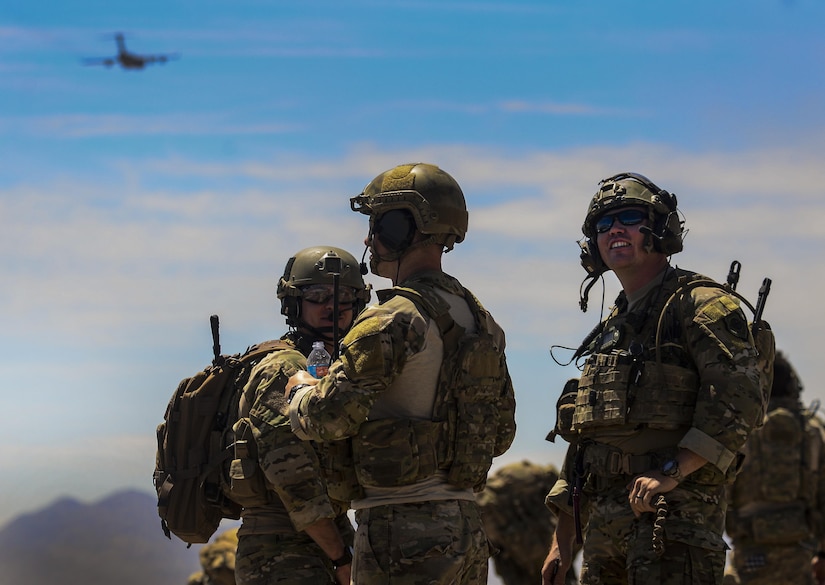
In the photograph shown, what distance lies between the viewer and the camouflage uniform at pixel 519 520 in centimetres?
1680

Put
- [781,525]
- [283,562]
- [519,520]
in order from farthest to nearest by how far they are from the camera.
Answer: [781,525] → [519,520] → [283,562]

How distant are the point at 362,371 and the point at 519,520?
10295mm

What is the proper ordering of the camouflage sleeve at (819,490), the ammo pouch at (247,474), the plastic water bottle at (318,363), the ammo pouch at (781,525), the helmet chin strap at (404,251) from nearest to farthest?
the helmet chin strap at (404,251)
the plastic water bottle at (318,363)
the ammo pouch at (247,474)
the ammo pouch at (781,525)
the camouflage sleeve at (819,490)

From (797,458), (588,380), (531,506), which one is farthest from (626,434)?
(797,458)

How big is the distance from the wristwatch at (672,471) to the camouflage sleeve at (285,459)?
228cm

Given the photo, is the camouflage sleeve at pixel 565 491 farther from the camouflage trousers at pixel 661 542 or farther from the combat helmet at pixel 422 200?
the combat helmet at pixel 422 200

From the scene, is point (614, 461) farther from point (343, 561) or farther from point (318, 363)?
point (343, 561)

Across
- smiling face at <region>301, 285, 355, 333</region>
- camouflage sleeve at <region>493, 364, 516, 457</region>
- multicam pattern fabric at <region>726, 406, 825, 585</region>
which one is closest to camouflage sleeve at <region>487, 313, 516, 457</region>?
camouflage sleeve at <region>493, 364, 516, 457</region>

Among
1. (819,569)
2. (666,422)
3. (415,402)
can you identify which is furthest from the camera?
(819,569)

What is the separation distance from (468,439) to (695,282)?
183 cm

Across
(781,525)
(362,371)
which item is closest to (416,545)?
(362,371)

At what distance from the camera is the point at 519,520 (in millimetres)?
16984

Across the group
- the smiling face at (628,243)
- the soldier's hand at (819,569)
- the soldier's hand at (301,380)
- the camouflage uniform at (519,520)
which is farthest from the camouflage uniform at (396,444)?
the soldier's hand at (819,569)

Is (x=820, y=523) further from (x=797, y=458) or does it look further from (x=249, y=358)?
(x=249, y=358)
